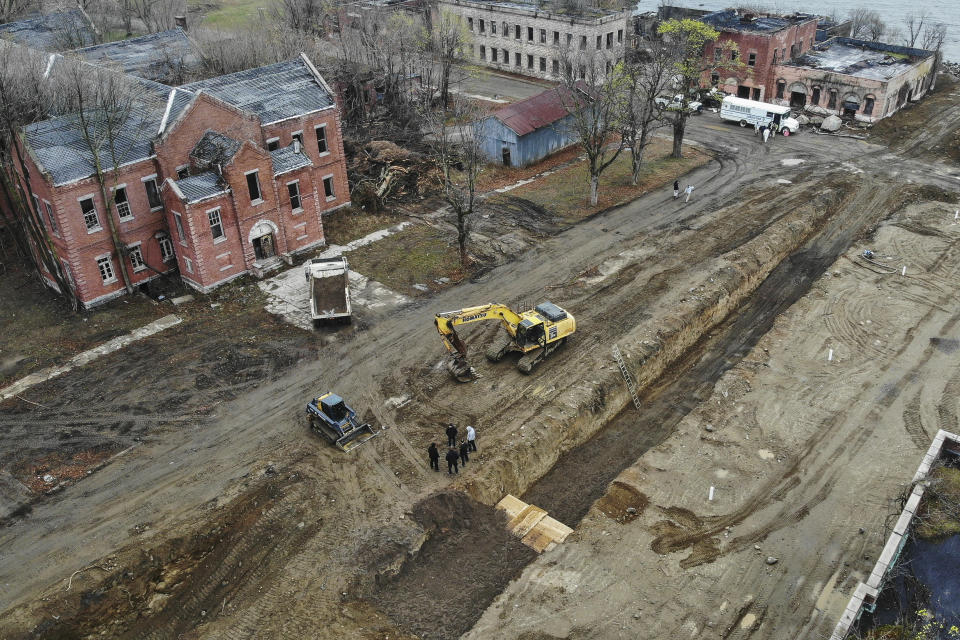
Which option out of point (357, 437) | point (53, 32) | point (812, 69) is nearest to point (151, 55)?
point (53, 32)

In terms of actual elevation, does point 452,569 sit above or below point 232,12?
below

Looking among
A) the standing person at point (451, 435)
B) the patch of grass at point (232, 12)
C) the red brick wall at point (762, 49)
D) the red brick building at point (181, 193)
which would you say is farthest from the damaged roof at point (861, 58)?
the patch of grass at point (232, 12)

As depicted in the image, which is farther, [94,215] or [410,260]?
[410,260]

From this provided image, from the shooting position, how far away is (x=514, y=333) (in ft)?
108

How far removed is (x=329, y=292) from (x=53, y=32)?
40274 mm

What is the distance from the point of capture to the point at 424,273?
4047 centimetres

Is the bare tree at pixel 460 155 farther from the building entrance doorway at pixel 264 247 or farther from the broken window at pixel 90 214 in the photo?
the broken window at pixel 90 214

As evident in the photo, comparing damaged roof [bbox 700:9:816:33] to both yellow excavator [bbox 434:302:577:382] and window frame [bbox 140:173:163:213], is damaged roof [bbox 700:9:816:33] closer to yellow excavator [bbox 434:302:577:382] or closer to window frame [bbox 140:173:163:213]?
yellow excavator [bbox 434:302:577:382]

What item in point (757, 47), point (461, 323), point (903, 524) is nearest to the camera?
point (903, 524)

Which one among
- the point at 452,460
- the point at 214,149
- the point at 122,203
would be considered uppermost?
the point at 214,149

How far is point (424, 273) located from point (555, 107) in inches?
904

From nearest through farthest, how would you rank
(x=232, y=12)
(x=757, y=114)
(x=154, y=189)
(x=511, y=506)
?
(x=511, y=506) < (x=154, y=189) < (x=757, y=114) < (x=232, y=12)

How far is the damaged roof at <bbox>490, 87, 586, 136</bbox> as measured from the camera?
2111 inches

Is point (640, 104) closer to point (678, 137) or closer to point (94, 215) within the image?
point (678, 137)
